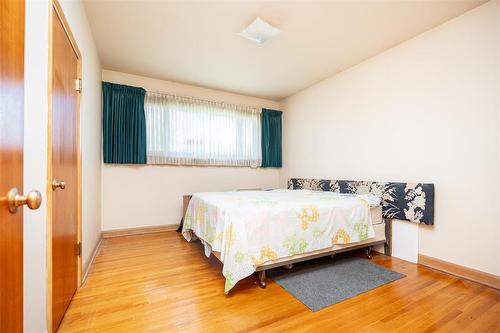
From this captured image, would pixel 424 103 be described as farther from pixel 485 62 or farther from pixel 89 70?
pixel 89 70

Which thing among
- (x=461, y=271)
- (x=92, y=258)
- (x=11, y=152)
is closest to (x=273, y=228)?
(x=11, y=152)

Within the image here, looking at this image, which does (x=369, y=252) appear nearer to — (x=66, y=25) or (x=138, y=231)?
(x=138, y=231)

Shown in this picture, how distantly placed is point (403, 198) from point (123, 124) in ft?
12.9

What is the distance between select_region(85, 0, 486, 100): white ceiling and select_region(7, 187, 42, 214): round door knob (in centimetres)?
222

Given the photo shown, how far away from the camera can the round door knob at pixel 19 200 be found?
0.53 metres

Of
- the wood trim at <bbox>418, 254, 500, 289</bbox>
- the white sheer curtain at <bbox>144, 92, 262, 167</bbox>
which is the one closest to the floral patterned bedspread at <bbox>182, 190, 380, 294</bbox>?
the wood trim at <bbox>418, 254, 500, 289</bbox>

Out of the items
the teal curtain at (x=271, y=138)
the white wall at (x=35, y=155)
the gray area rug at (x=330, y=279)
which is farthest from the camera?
the teal curtain at (x=271, y=138)

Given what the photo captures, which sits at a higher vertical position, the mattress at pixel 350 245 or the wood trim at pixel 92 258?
the mattress at pixel 350 245

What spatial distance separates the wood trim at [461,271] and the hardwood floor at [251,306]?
7cm

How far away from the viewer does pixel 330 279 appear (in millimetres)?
2076

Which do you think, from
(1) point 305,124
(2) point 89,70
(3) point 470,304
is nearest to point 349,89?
(1) point 305,124

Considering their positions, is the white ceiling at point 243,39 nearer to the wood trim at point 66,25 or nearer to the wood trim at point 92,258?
the wood trim at point 66,25

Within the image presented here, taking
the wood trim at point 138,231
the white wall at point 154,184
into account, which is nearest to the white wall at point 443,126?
the white wall at point 154,184

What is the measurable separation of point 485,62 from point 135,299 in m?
3.62
